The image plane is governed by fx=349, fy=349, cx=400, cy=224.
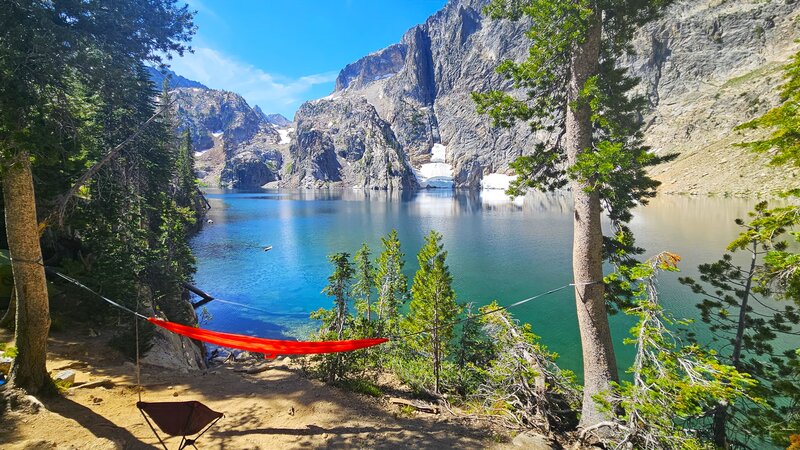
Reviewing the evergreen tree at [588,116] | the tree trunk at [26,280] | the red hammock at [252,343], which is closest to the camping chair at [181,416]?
the red hammock at [252,343]

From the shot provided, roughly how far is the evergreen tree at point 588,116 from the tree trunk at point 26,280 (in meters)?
9.21

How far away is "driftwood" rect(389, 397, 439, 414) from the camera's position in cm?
859

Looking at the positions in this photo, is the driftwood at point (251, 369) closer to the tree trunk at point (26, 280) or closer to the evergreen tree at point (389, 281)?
the tree trunk at point (26, 280)

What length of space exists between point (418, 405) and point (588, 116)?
7853 millimetres

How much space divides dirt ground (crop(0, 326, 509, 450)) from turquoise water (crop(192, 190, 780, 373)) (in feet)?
38.6

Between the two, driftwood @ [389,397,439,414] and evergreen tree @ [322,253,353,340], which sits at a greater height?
evergreen tree @ [322,253,353,340]

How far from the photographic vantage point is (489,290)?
2686 centimetres

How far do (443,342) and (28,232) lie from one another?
1238cm

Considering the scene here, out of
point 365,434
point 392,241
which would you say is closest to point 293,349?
point 365,434

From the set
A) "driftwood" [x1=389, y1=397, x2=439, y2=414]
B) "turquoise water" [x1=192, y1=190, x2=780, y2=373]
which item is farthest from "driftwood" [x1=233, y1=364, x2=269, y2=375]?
"turquoise water" [x1=192, y1=190, x2=780, y2=373]

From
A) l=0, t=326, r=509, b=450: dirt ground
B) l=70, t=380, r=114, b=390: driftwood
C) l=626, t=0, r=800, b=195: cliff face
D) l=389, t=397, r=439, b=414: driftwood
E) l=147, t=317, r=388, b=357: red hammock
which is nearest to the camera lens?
l=0, t=326, r=509, b=450: dirt ground

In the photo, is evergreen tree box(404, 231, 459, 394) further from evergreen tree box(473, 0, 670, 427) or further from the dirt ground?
evergreen tree box(473, 0, 670, 427)

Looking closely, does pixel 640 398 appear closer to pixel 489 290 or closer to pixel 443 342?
pixel 443 342

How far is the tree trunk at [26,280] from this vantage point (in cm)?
601
